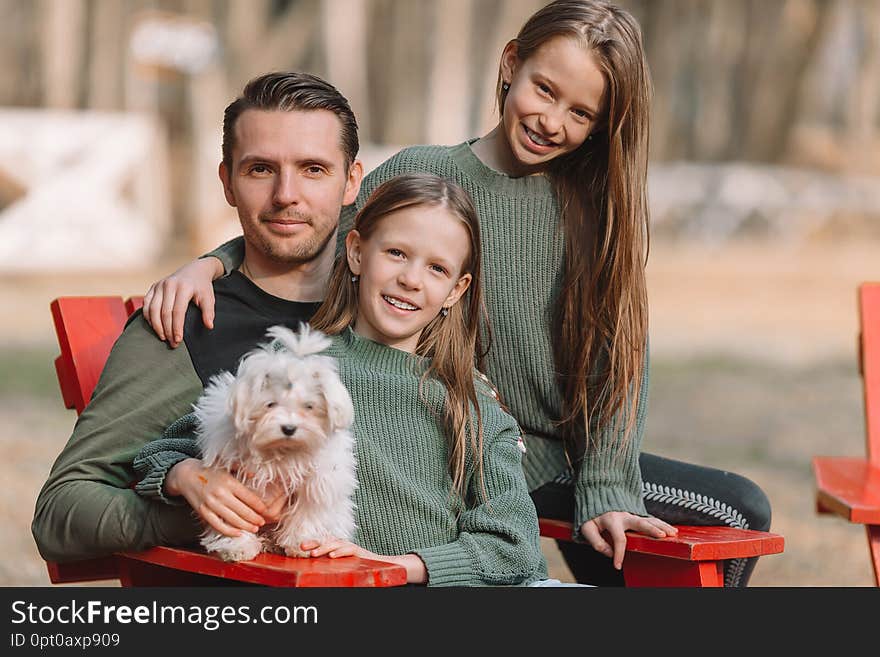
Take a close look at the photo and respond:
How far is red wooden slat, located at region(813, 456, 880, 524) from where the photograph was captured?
3.24 m

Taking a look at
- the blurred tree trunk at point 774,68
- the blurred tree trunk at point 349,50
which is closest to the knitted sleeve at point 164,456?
the blurred tree trunk at point 349,50

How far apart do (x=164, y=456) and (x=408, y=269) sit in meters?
0.69

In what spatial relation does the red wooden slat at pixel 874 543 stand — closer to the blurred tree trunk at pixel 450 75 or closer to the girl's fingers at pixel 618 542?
the girl's fingers at pixel 618 542

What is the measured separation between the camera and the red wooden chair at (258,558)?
2352 mm

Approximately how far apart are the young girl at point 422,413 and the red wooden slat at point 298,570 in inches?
5.9

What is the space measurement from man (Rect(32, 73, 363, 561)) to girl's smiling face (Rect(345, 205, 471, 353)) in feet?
1.11

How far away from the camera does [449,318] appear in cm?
297

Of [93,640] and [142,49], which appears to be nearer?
[93,640]

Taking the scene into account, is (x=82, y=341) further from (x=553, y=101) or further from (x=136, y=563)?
(x=553, y=101)

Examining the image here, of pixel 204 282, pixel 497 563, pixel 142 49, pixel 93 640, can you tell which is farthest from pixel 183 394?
pixel 142 49

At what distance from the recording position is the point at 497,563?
2.68 metres

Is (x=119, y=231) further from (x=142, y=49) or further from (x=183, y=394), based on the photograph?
(x=183, y=394)

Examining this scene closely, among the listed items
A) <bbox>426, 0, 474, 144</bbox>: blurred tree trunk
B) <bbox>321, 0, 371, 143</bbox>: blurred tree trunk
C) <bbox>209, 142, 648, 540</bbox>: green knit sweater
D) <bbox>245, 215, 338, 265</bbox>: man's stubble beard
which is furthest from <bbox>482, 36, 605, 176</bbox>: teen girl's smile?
<bbox>426, 0, 474, 144</bbox>: blurred tree trunk

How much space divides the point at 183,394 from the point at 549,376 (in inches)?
37.8
